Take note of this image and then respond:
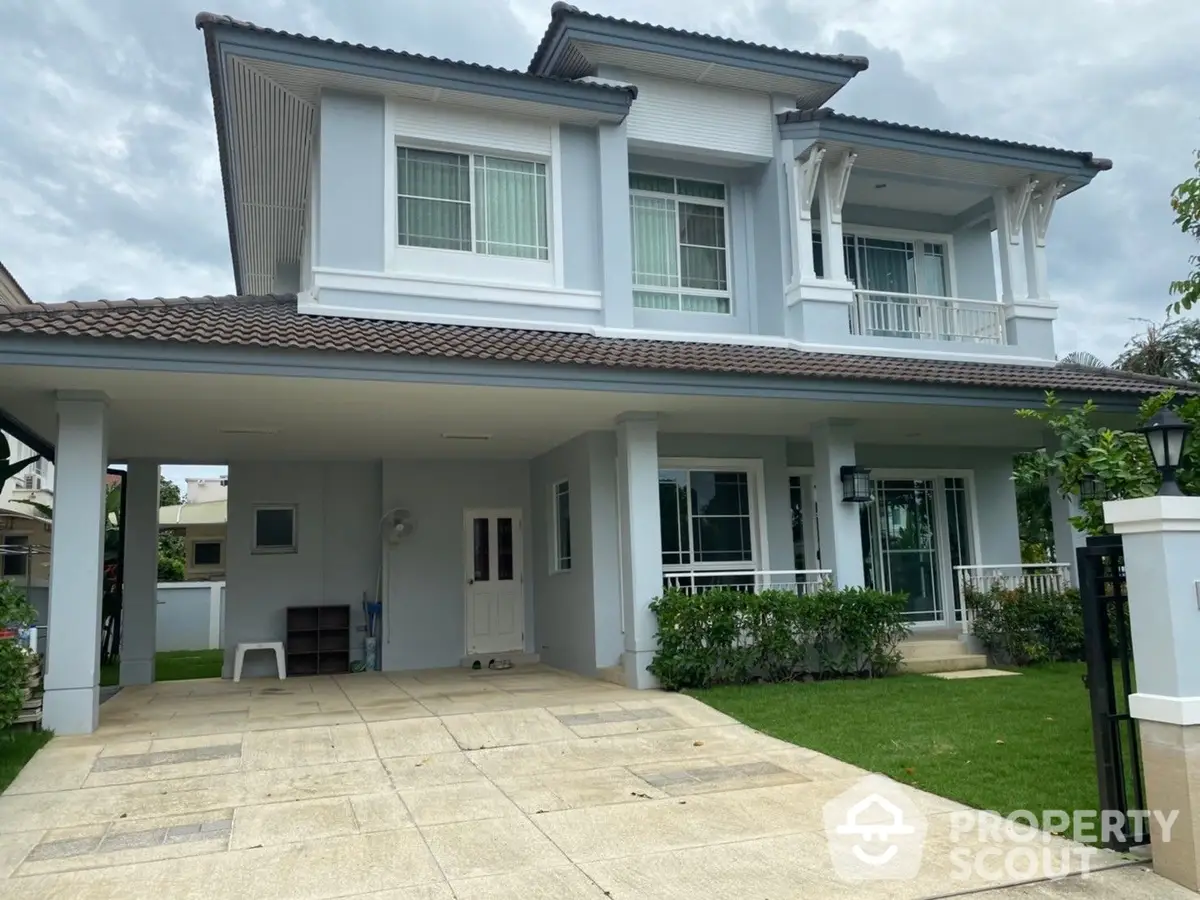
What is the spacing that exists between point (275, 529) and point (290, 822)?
27.4ft

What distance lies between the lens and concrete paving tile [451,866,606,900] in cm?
434

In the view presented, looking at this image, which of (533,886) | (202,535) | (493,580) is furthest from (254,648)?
(202,535)

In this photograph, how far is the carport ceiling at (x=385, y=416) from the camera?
8609 millimetres

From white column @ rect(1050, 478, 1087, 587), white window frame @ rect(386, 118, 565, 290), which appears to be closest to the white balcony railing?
white column @ rect(1050, 478, 1087, 587)

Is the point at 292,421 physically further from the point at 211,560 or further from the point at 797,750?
the point at 211,560

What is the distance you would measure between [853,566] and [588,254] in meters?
5.02

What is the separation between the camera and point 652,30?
38.8ft

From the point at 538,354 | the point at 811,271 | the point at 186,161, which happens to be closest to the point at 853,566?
the point at 811,271

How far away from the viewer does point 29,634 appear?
29.2 feet

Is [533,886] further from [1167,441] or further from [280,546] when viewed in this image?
[280,546]

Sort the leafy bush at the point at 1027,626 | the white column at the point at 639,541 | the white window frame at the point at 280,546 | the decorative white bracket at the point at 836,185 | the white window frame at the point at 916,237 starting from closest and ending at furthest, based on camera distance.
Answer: the white column at the point at 639,541 → the leafy bush at the point at 1027,626 → the decorative white bracket at the point at 836,185 → the white window frame at the point at 280,546 → the white window frame at the point at 916,237

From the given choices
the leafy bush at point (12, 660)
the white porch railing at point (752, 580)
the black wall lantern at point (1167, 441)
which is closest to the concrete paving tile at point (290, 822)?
the leafy bush at point (12, 660)

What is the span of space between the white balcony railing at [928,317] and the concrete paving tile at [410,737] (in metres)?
7.89

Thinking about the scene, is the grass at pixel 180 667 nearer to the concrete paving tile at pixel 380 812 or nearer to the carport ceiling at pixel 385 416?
the carport ceiling at pixel 385 416
